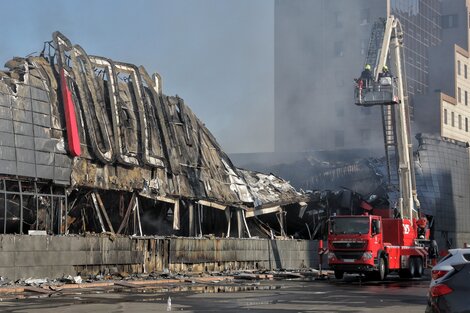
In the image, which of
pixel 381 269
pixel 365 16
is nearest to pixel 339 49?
pixel 365 16

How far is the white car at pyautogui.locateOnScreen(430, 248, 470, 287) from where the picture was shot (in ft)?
31.6

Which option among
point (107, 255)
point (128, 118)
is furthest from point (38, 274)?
point (128, 118)

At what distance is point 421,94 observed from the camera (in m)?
90.6

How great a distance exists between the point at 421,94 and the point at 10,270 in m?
72.9

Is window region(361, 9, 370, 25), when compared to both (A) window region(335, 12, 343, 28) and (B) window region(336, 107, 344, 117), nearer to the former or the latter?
(A) window region(335, 12, 343, 28)

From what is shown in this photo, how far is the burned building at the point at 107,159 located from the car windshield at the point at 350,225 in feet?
25.5

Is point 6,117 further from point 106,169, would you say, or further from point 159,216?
point 159,216

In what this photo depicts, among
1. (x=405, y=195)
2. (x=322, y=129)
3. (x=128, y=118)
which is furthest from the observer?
(x=322, y=129)

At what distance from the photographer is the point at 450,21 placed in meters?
98.1

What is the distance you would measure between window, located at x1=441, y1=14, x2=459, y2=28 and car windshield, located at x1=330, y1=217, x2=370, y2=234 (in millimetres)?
72025

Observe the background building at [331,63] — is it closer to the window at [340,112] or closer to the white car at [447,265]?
the window at [340,112]

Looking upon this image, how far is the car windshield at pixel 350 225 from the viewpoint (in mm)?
30906

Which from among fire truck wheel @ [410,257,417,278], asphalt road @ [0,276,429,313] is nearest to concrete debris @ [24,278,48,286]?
asphalt road @ [0,276,429,313]

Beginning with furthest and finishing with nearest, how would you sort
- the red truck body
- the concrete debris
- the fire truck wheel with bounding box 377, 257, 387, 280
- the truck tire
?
the truck tire → the fire truck wheel with bounding box 377, 257, 387, 280 → the red truck body → the concrete debris
